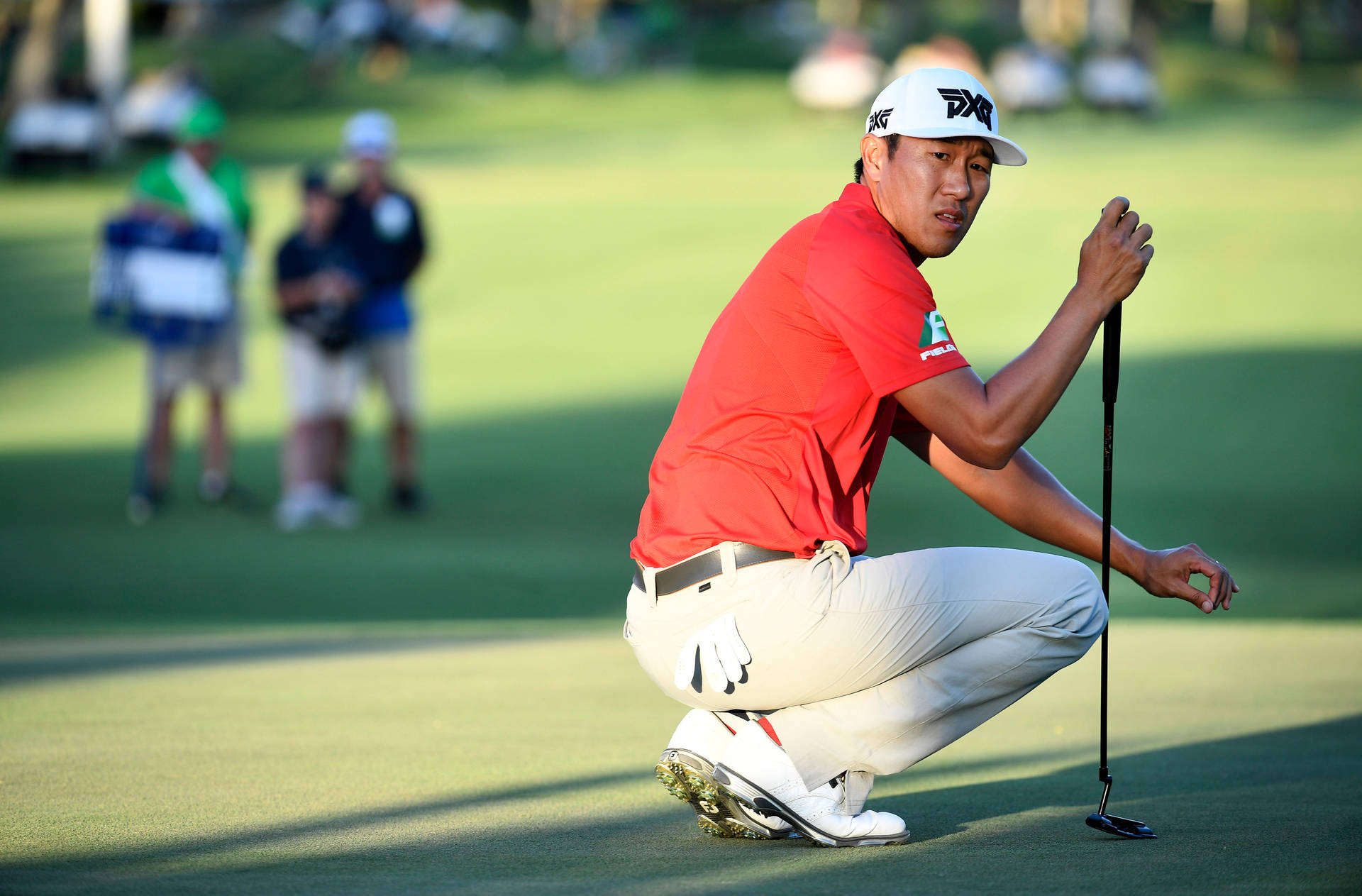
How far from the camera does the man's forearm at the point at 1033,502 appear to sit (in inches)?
163

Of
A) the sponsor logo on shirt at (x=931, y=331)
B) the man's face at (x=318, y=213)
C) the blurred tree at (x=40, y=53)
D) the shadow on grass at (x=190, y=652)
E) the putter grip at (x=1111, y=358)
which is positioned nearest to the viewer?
the sponsor logo on shirt at (x=931, y=331)

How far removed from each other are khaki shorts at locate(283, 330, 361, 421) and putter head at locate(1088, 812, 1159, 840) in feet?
25.9

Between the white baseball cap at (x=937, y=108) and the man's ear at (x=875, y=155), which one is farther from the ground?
the white baseball cap at (x=937, y=108)

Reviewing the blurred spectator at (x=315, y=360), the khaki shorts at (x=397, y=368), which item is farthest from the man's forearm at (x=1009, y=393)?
the khaki shorts at (x=397, y=368)

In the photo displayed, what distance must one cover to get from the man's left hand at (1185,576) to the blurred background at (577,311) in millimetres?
4557

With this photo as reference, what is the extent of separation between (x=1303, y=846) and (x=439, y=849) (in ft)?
6.25

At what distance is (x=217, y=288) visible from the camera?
10711mm

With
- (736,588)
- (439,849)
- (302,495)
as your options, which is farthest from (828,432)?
(302,495)

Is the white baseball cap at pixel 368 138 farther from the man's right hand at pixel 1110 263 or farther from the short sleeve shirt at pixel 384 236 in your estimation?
the man's right hand at pixel 1110 263

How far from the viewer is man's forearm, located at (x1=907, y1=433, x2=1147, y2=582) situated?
4.14 m

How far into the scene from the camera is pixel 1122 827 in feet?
12.5

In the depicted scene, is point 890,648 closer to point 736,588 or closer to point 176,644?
point 736,588

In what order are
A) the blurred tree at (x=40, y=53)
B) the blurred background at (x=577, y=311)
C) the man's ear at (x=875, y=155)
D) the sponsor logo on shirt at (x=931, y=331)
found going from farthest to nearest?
1. the blurred tree at (x=40, y=53)
2. the blurred background at (x=577, y=311)
3. the man's ear at (x=875, y=155)
4. the sponsor logo on shirt at (x=931, y=331)

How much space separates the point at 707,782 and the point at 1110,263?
1.47 metres
